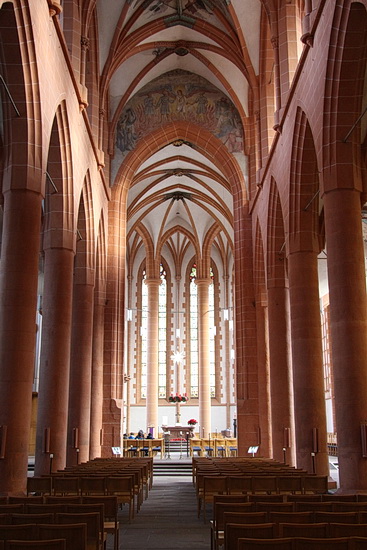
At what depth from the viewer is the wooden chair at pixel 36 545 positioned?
430 centimetres

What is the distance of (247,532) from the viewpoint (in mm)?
5012

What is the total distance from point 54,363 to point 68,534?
9.62 meters

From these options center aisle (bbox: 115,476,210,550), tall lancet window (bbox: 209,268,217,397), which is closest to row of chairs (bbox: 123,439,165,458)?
center aisle (bbox: 115,476,210,550)

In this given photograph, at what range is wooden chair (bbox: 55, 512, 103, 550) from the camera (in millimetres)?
5520

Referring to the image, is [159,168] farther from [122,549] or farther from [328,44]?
[122,549]

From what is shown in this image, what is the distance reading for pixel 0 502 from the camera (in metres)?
7.00

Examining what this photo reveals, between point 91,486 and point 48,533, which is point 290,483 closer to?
point 91,486

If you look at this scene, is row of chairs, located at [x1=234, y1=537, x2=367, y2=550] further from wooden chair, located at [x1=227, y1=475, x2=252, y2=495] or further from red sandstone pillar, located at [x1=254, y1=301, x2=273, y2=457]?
red sandstone pillar, located at [x1=254, y1=301, x2=273, y2=457]

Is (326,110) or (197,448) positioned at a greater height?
(326,110)

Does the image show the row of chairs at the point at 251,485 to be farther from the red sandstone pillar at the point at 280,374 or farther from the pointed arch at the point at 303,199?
the red sandstone pillar at the point at 280,374

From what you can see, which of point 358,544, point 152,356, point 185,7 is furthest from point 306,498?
point 152,356

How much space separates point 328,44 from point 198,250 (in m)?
24.3

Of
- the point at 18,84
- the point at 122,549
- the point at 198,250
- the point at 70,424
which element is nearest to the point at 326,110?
the point at 18,84

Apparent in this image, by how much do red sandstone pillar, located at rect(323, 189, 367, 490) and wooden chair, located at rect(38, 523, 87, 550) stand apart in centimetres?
700
